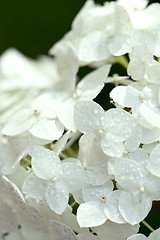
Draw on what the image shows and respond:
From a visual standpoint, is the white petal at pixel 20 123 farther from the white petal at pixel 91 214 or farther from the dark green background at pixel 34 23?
the dark green background at pixel 34 23

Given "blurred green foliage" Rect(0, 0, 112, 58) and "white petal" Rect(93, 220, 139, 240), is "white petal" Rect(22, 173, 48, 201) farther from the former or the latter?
"blurred green foliage" Rect(0, 0, 112, 58)

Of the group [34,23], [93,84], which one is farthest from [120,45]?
[34,23]

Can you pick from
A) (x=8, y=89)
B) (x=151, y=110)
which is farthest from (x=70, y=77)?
(x=8, y=89)

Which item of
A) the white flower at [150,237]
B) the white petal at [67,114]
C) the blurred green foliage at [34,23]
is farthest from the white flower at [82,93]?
the blurred green foliage at [34,23]

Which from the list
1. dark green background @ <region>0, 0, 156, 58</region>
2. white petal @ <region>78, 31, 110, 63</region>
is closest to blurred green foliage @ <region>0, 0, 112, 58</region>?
dark green background @ <region>0, 0, 156, 58</region>

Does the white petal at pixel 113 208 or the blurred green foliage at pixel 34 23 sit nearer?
the white petal at pixel 113 208

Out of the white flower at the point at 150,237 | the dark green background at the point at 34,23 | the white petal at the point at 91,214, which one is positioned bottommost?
the dark green background at the point at 34,23

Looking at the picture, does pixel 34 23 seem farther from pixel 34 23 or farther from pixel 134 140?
pixel 134 140
